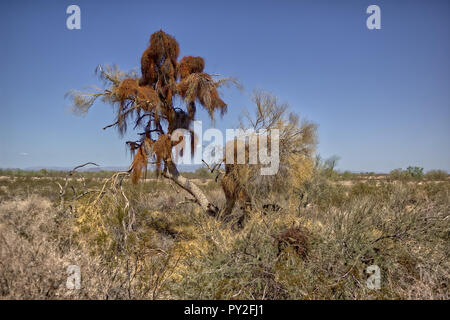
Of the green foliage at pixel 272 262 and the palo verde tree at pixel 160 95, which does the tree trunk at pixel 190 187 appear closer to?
the palo verde tree at pixel 160 95

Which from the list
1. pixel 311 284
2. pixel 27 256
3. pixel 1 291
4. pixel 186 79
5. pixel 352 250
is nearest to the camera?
pixel 1 291

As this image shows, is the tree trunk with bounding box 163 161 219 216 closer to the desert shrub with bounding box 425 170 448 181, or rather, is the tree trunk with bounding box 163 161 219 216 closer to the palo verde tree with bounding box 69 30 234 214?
the palo verde tree with bounding box 69 30 234 214

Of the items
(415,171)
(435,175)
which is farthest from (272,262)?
(435,175)

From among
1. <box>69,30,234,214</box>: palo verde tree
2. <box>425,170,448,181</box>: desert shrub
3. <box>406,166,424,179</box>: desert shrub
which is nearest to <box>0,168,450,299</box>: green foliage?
<box>69,30,234,214</box>: palo verde tree

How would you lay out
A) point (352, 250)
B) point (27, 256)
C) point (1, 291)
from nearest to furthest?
point (1, 291) < point (27, 256) < point (352, 250)

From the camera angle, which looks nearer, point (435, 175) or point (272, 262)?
point (272, 262)

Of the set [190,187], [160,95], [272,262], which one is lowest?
[272,262]

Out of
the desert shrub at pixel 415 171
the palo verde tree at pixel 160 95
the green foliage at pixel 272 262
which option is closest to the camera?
the green foliage at pixel 272 262

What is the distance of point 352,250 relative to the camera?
4.23 meters

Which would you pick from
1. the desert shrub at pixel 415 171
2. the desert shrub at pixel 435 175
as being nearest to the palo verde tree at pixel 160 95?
the desert shrub at pixel 415 171

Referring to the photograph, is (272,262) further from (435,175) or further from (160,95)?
(435,175)
